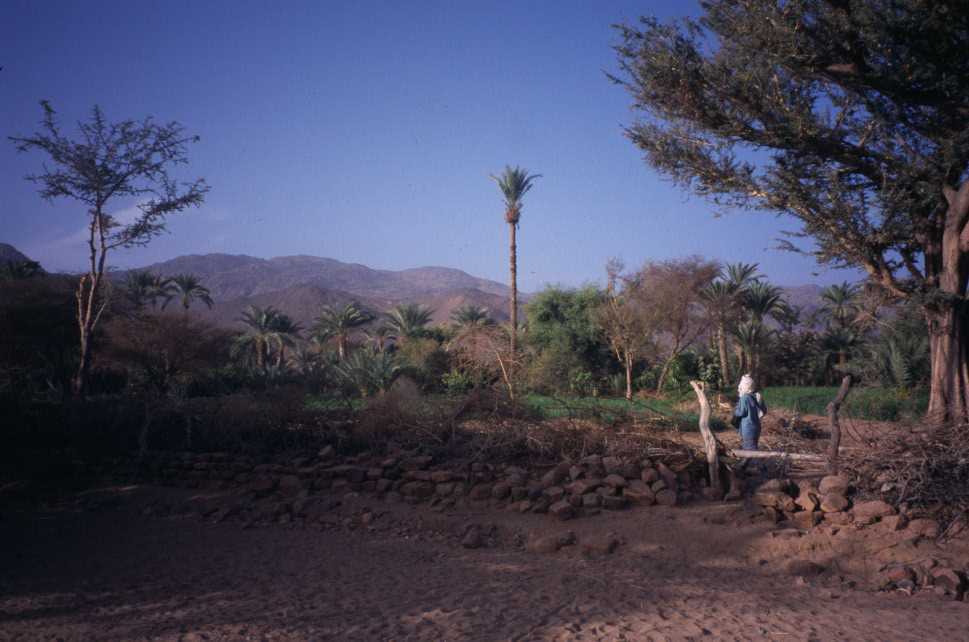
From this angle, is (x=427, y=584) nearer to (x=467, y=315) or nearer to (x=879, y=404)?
(x=879, y=404)

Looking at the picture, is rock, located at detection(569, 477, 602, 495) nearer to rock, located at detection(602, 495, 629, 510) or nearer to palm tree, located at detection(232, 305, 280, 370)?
rock, located at detection(602, 495, 629, 510)

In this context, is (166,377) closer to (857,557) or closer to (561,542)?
(561,542)

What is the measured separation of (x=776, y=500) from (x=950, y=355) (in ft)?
19.2

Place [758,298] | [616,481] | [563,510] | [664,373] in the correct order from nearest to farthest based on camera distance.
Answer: [563,510] < [616,481] < [664,373] < [758,298]

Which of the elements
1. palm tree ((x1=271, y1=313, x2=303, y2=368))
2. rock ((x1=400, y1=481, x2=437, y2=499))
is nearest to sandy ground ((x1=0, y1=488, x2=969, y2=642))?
rock ((x1=400, y1=481, x2=437, y2=499))

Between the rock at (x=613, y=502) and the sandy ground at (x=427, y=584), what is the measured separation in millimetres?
152

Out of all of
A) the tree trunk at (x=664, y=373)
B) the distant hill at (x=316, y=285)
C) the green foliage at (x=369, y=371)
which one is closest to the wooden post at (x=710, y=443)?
the green foliage at (x=369, y=371)

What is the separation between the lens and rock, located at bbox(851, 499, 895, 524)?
689 cm

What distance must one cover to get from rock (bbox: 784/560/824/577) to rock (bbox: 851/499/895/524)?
2.84ft

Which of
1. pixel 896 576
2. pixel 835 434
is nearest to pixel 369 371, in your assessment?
pixel 835 434

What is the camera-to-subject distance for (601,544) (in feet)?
23.6

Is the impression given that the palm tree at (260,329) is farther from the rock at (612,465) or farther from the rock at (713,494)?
the rock at (713,494)

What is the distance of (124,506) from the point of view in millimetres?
9867

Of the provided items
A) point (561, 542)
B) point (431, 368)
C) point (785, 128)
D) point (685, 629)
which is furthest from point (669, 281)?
point (685, 629)
